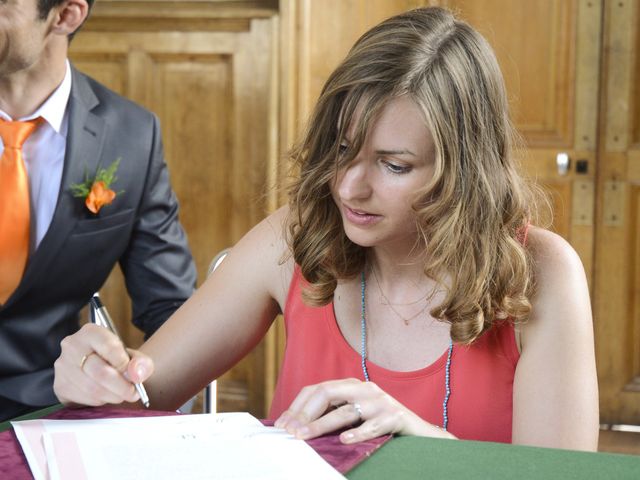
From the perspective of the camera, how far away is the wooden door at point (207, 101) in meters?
4.22

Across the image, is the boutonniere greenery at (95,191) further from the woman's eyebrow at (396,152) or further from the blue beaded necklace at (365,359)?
the woman's eyebrow at (396,152)

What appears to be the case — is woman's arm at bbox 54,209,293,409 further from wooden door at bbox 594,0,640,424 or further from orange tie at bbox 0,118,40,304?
wooden door at bbox 594,0,640,424

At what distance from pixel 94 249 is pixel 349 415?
124 cm

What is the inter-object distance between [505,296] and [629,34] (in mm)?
2819

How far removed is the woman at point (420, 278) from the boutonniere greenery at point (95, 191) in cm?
57

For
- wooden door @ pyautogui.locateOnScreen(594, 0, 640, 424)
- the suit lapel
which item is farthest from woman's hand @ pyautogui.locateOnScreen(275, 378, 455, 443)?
wooden door @ pyautogui.locateOnScreen(594, 0, 640, 424)

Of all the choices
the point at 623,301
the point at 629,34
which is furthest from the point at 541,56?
the point at 623,301

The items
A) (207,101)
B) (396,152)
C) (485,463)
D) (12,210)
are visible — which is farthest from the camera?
(207,101)

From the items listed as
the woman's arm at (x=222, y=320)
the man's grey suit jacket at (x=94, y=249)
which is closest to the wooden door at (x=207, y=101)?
the man's grey suit jacket at (x=94, y=249)

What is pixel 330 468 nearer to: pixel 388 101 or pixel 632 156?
pixel 388 101

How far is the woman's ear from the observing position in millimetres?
2492

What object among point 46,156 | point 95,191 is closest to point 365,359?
point 95,191

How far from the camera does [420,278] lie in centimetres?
195

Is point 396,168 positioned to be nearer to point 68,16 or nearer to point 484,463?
point 484,463
